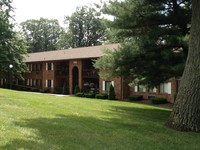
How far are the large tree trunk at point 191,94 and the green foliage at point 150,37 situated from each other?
5.00m

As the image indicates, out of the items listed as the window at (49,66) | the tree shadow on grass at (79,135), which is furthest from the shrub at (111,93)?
the tree shadow on grass at (79,135)

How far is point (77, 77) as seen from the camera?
43.9 meters

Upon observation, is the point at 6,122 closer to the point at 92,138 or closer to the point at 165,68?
the point at 92,138

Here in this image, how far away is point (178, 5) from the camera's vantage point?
59.2ft

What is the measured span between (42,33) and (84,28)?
1455 cm

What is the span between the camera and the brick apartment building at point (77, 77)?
33859 mm

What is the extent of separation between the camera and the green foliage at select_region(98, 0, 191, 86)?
1697cm

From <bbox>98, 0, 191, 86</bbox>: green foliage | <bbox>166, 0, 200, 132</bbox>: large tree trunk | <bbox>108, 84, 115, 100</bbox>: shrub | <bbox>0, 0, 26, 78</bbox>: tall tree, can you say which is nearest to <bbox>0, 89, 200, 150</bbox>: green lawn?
<bbox>166, 0, 200, 132</bbox>: large tree trunk

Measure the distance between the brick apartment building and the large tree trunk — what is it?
18.7 m

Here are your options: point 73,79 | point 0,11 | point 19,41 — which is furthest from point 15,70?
point 0,11

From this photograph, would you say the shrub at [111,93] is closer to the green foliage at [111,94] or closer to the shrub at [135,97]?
the green foliage at [111,94]

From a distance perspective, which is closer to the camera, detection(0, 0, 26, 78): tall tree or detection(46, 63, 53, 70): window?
detection(0, 0, 26, 78): tall tree

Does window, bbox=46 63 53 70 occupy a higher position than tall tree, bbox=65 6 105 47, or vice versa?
tall tree, bbox=65 6 105 47

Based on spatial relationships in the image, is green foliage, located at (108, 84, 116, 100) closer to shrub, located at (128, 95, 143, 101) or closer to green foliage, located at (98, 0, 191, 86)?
shrub, located at (128, 95, 143, 101)
